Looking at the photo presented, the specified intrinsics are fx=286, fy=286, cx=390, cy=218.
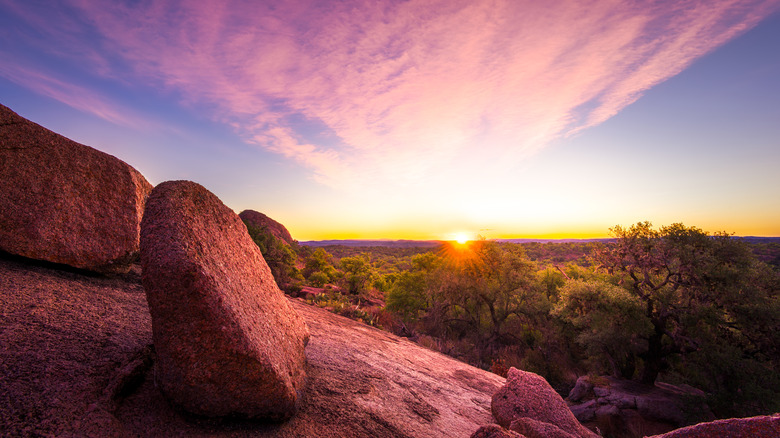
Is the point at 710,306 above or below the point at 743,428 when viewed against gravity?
below

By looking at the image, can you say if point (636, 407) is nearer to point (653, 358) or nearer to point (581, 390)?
point (581, 390)

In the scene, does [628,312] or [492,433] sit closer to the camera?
[492,433]

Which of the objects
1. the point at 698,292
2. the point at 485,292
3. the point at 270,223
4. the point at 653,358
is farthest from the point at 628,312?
the point at 270,223

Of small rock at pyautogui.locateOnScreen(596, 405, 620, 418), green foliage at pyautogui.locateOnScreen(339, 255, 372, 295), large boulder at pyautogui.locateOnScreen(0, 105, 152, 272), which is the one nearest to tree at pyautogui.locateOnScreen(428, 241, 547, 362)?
small rock at pyautogui.locateOnScreen(596, 405, 620, 418)

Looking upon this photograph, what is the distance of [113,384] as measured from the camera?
285cm

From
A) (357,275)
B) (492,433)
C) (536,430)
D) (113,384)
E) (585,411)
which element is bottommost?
(585,411)

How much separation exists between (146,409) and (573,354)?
2295 centimetres

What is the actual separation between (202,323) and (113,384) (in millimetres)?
1033

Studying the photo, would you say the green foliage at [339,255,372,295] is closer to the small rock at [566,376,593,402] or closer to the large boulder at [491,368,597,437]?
the small rock at [566,376,593,402]

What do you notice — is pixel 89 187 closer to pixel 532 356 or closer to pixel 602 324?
pixel 602 324

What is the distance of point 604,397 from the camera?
12742mm

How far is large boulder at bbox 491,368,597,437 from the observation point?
6328 mm

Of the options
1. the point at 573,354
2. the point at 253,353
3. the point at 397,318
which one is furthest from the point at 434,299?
the point at 253,353

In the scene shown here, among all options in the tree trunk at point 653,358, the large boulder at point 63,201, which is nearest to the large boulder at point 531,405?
the large boulder at point 63,201
